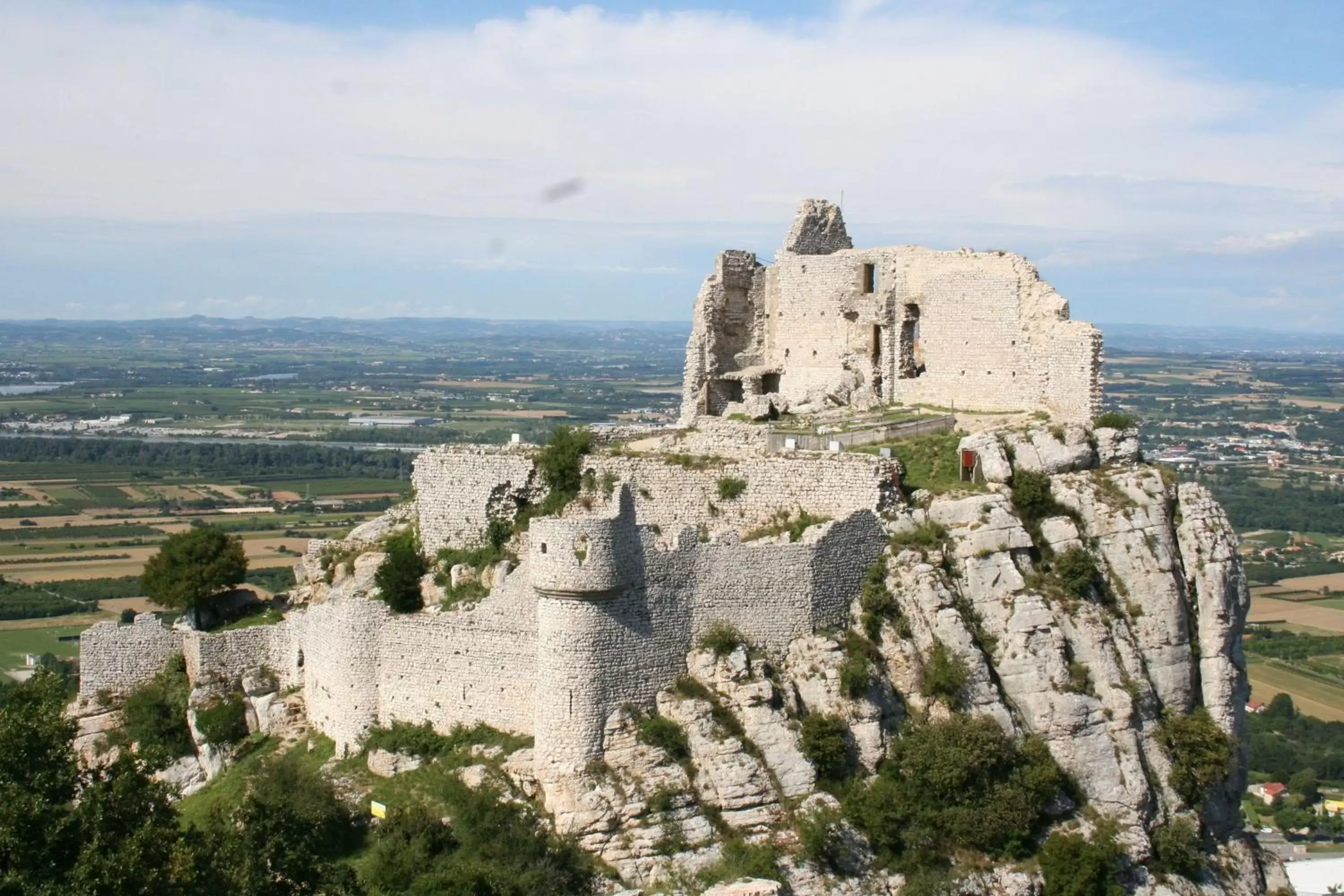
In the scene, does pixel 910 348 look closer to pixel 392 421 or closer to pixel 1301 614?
pixel 1301 614

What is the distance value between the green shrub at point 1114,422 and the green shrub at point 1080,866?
9.57 meters

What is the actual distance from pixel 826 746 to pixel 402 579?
9852 millimetres

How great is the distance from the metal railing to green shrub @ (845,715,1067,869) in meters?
7.28

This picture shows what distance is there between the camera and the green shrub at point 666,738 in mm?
28781

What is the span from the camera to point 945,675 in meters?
29.9

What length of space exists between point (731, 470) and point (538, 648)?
19.1 feet

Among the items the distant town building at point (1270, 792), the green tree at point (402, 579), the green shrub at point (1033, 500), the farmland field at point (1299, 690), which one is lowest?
the distant town building at point (1270, 792)

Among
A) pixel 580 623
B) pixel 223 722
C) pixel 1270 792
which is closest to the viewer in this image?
pixel 580 623

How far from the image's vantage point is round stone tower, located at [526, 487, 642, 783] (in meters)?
28.5

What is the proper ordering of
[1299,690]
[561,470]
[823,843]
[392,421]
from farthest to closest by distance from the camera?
1. [392,421]
2. [1299,690]
3. [561,470]
4. [823,843]

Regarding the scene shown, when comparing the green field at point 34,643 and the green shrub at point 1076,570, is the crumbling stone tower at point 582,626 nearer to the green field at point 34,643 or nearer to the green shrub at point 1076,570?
the green shrub at point 1076,570

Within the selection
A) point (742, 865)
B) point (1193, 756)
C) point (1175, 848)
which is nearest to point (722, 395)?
point (1193, 756)

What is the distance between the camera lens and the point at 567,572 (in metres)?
28.5

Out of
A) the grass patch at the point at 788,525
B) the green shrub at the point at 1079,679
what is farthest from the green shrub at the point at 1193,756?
the grass patch at the point at 788,525
